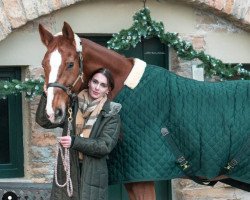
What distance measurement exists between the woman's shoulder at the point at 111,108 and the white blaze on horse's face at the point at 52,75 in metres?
0.39

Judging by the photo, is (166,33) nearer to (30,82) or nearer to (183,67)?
(183,67)

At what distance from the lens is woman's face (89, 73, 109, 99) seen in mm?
4242

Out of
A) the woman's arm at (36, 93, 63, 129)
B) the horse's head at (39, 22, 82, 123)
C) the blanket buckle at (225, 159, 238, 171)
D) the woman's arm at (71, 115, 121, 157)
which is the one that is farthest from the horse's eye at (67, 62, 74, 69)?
the blanket buckle at (225, 159, 238, 171)

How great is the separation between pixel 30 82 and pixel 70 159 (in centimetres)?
179

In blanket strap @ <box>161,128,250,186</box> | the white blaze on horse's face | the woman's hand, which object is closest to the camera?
the white blaze on horse's face

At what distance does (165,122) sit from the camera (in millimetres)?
4445

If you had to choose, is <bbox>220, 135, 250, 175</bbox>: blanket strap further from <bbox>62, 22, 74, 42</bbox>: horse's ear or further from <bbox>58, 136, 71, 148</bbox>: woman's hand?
<bbox>62, 22, 74, 42</bbox>: horse's ear

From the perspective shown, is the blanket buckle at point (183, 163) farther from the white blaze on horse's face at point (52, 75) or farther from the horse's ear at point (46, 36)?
the horse's ear at point (46, 36)

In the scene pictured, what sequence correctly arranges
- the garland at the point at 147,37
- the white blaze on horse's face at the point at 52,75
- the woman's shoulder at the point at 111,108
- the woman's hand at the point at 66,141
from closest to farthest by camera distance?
1. the white blaze on horse's face at the point at 52,75
2. the woman's hand at the point at 66,141
3. the woman's shoulder at the point at 111,108
4. the garland at the point at 147,37

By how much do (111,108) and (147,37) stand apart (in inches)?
91.4

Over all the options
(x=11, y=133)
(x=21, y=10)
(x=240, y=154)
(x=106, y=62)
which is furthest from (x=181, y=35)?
(x=106, y=62)

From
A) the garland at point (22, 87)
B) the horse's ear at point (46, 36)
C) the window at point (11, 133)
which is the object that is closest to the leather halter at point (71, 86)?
the horse's ear at point (46, 36)

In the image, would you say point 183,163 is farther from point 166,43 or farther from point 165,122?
point 166,43

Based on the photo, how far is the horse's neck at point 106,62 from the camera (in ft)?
14.2
